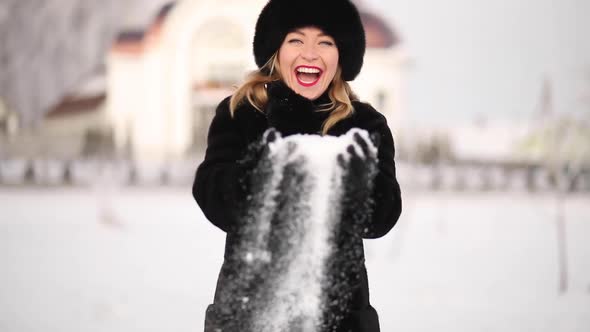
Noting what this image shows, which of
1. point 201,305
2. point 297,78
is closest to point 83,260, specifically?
point 201,305

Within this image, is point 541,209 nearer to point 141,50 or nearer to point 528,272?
point 528,272

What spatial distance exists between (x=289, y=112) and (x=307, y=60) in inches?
6.6

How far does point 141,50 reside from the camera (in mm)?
14844

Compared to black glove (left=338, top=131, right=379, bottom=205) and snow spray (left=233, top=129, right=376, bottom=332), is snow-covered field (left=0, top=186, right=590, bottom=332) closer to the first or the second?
snow spray (left=233, top=129, right=376, bottom=332)

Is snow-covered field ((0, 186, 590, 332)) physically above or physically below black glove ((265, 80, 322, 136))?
below

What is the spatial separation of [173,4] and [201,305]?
458 inches

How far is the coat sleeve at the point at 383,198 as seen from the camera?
4.26ft

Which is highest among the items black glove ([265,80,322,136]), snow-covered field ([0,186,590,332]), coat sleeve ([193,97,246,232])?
black glove ([265,80,322,136])

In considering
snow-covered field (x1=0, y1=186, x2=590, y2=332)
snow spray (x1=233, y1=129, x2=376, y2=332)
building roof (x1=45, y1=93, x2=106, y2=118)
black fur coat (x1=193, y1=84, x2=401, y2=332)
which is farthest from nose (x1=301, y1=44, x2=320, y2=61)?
building roof (x1=45, y1=93, x2=106, y2=118)

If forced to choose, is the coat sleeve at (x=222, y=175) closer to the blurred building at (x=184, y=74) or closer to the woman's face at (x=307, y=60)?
the woman's face at (x=307, y=60)

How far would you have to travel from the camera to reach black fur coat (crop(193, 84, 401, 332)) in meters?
1.28

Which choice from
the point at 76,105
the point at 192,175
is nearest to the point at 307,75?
the point at 192,175

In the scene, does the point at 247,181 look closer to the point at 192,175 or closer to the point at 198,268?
the point at 198,268

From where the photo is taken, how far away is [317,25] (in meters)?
1.39
